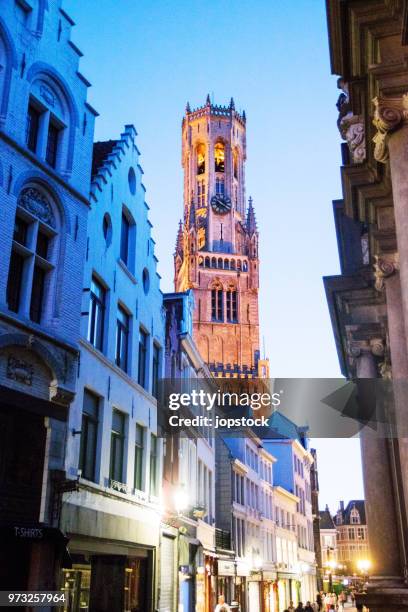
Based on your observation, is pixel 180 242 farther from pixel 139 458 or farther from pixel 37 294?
pixel 37 294

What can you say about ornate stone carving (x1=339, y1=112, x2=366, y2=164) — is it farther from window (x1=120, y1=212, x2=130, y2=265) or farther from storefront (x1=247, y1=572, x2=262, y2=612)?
storefront (x1=247, y1=572, x2=262, y2=612)

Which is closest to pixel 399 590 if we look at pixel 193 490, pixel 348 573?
pixel 193 490

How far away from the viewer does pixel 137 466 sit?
21.1m

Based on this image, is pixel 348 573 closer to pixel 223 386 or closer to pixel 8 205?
pixel 223 386

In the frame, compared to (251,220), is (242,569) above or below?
below

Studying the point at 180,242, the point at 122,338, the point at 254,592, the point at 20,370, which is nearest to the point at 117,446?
the point at 122,338

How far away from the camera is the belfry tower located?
109062mm

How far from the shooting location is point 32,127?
54.0ft

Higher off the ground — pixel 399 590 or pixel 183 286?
pixel 183 286

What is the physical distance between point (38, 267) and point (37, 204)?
1429mm

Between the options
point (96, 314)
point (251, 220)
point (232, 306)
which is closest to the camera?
point (96, 314)

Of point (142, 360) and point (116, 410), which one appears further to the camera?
point (142, 360)

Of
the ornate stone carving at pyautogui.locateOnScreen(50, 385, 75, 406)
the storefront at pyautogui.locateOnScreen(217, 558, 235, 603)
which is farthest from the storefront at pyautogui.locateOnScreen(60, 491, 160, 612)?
the storefront at pyautogui.locateOnScreen(217, 558, 235, 603)

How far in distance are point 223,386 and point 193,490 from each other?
6881 centimetres
